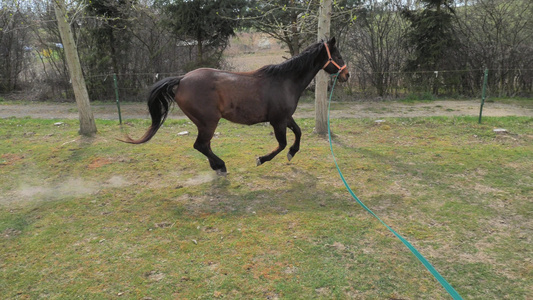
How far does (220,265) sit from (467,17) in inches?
546

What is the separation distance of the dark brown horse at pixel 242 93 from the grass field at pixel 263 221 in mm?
896

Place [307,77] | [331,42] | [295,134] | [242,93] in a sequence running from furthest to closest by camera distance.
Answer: [295,134]
[307,77]
[331,42]
[242,93]

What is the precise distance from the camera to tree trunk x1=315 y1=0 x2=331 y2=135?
22.2 ft

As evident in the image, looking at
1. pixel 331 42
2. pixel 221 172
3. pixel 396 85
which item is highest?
pixel 331 42

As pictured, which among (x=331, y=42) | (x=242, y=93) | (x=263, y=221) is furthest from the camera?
(x=331, y=42)

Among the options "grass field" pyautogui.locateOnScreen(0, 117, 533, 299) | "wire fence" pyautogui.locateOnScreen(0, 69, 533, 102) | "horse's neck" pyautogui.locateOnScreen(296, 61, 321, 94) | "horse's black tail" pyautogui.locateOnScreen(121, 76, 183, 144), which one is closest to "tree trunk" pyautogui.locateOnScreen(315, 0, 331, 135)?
"grass field" pyautogui.locateOnScreen(0, 117, 533, 299)

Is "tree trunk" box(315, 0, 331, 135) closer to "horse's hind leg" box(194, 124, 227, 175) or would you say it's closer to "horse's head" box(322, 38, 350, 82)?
"horse's head" box(322, 38, 350, 82)

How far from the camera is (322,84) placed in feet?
23.6

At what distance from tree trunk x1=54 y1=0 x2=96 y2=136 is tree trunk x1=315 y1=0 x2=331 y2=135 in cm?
507

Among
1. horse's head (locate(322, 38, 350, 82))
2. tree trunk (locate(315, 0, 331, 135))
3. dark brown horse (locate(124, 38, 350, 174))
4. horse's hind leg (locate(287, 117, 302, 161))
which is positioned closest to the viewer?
dark brown horse (locate(124, 38, 350, 174))

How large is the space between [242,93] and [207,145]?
3.01 ft

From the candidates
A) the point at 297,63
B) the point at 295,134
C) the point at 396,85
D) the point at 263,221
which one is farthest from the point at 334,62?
the point at 396,85

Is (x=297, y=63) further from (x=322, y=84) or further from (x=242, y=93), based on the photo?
(x=322, y=84)

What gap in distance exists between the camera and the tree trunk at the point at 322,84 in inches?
266
